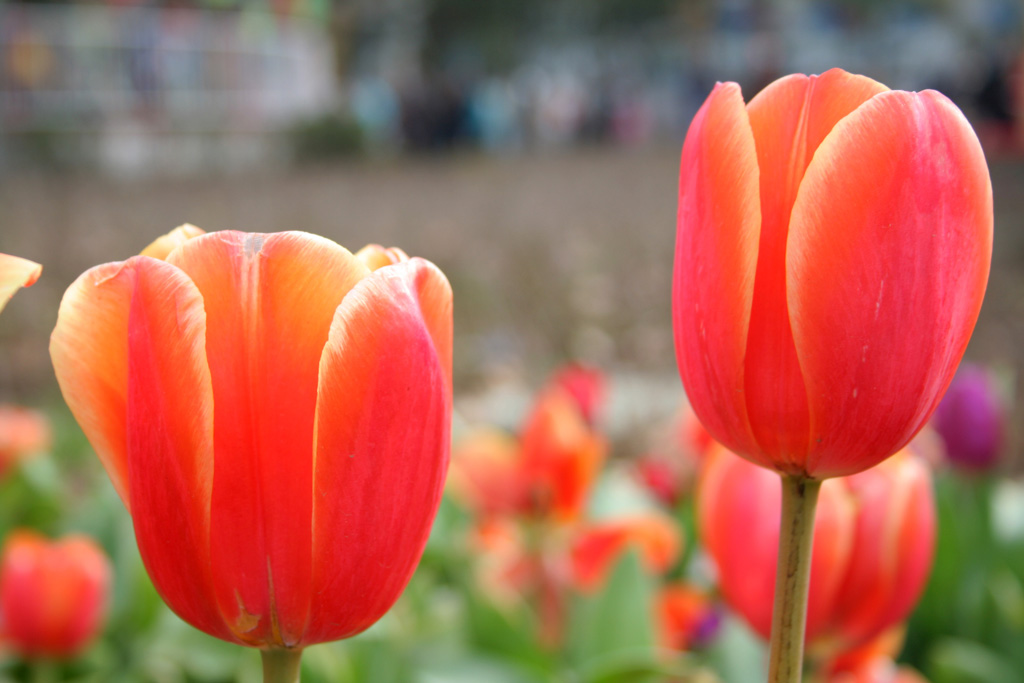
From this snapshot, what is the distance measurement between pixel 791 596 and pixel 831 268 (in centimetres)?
13

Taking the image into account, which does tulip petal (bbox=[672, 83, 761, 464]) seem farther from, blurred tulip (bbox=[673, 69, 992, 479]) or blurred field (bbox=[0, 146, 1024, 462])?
blurred field (bbox=[0, 146, 1024, 462])

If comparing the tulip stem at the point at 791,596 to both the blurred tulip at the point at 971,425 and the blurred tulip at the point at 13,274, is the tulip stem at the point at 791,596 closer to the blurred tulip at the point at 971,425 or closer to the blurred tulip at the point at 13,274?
the blurred tulip at the point at 13,274

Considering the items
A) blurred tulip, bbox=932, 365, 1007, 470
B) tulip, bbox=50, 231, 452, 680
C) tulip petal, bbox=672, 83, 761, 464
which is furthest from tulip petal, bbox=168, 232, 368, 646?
blurred tulip, bbox=932, 365, 1007, 470

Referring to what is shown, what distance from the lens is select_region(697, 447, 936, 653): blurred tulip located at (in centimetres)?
71

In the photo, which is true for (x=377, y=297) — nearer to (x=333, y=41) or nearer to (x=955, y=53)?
(x=333, y=41)

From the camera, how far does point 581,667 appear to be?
1.06 m

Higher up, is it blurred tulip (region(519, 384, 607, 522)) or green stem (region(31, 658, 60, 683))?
blurred tulip (region(519, 384, 607, 522))

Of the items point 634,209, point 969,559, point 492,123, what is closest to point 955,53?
point 492,123

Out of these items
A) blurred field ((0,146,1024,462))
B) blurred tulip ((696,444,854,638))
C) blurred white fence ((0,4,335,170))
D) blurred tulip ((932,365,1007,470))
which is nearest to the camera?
blurred tulip ((696,444,854,638))

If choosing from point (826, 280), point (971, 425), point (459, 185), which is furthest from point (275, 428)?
point (459, 185)

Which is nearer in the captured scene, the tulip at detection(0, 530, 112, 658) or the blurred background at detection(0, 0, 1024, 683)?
the tulip at detection(0, 530, 112, 658)

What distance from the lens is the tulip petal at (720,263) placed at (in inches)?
16.4

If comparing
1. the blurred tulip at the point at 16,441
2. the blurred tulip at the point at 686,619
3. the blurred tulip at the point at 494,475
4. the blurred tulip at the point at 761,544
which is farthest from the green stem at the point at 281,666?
the blurred tulip at the point at 16,441

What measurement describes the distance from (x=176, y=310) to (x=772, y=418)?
Answer: 235mm
